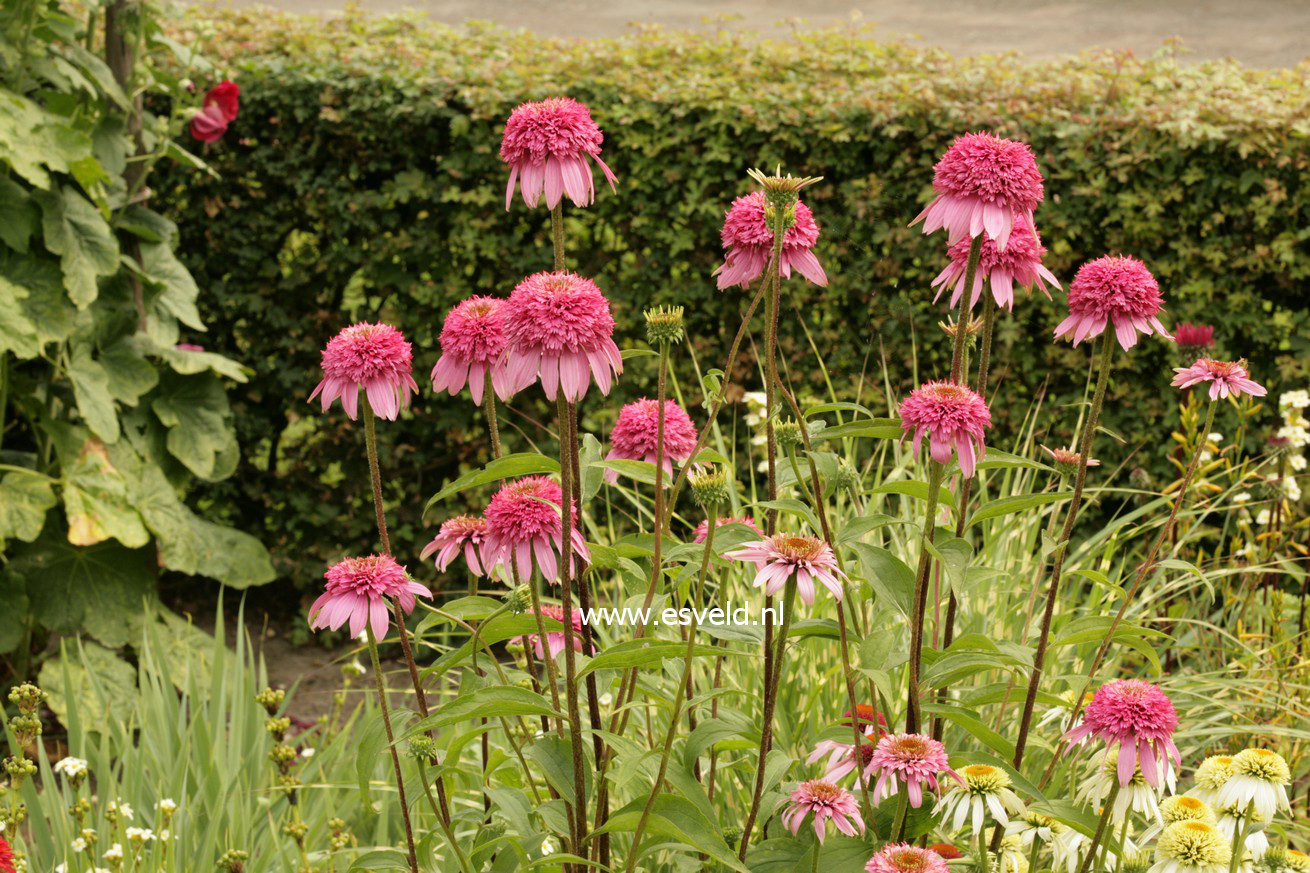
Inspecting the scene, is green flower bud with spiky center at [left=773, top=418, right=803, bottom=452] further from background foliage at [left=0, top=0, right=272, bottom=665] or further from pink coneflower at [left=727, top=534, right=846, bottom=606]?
background foliage at [left=0, top=0, right=272, bottom=665]

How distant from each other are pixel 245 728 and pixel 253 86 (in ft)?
7.95

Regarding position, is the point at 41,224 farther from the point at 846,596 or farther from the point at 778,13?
the point at 778,13

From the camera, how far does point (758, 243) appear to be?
1.67 m

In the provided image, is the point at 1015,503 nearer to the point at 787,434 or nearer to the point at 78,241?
the point at 787,434

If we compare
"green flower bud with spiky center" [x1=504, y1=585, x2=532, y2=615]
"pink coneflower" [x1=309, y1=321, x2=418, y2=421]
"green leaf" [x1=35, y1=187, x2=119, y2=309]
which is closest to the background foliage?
"green leaf" [x1=35, y1=187, x2=119, y2=309]

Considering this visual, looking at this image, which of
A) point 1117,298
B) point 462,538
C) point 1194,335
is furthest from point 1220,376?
point 1194,335

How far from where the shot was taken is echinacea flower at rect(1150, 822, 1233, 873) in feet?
5.16

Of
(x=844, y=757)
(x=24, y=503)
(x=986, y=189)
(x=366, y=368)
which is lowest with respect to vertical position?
(x=24, y=503)

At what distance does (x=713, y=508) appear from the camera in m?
1.49

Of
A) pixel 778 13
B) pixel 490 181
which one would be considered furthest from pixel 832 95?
pixel 778 13

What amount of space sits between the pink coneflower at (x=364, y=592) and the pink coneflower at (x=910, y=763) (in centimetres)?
62

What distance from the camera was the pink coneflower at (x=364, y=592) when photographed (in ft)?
4.92

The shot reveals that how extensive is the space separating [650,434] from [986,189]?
1.97ft

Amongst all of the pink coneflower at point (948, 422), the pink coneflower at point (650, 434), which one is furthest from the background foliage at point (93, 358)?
the pink coneflower at point (948, 422)
